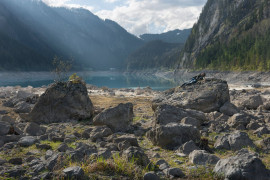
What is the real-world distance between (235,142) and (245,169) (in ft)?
8.88

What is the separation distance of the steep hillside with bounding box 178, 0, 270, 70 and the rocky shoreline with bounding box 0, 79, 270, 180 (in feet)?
262

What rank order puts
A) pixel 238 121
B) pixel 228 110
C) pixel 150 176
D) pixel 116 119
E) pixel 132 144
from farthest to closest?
pixel 228 110 < pixel 116 119 < pixel 238 121 < pixel 132 144 < pixel 150 176

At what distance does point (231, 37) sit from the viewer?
136 meters

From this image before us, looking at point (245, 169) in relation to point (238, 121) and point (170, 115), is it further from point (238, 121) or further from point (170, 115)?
point (238, 121)

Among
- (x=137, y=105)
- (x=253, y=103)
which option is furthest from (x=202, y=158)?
(x=137, y=105)

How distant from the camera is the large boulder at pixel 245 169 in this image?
14.9ft

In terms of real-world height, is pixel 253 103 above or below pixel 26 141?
below

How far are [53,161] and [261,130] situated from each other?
7.81 m

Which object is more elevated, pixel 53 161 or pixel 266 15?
pixel 266 15

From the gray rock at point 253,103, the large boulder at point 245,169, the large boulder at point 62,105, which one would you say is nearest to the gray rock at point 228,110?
the gray rock at point 253,103

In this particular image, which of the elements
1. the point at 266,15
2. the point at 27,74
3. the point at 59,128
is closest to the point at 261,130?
the point at 59,128

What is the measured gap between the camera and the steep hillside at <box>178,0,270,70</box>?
93688 mm

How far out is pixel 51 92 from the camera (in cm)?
1353

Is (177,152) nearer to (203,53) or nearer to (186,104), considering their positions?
(186,104)
